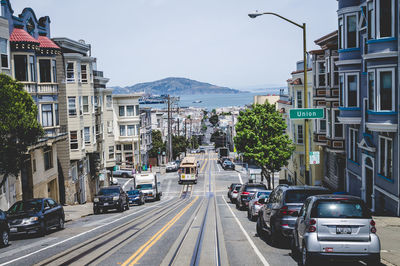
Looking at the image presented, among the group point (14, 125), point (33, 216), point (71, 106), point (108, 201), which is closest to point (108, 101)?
point (71, 106)

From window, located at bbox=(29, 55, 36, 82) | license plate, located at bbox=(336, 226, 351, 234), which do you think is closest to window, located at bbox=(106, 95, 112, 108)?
window, located at bbox=(29, 55, 36, 82)

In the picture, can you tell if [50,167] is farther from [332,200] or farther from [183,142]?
[183,142]

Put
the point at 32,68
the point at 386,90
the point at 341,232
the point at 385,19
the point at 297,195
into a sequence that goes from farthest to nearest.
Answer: the point at 32,68
the point at 386,90
the point at 385,19
the point at 297,195
the point at 341,232

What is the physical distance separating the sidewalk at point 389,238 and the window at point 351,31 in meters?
11.7

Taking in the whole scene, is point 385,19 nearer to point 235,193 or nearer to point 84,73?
point 235,193

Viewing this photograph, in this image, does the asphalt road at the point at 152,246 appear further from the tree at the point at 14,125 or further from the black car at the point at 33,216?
the tree at the point at 14,125

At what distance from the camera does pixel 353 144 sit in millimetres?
30438

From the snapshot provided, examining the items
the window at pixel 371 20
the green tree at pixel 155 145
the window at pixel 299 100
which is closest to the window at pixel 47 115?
the window at pixel 299 100

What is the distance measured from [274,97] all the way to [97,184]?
1803 inches

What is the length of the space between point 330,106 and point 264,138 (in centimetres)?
1346

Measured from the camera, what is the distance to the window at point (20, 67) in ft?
105

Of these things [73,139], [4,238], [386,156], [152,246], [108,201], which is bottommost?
[108,201]

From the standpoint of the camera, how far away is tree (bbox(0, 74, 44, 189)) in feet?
64.4

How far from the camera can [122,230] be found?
20.6 m
